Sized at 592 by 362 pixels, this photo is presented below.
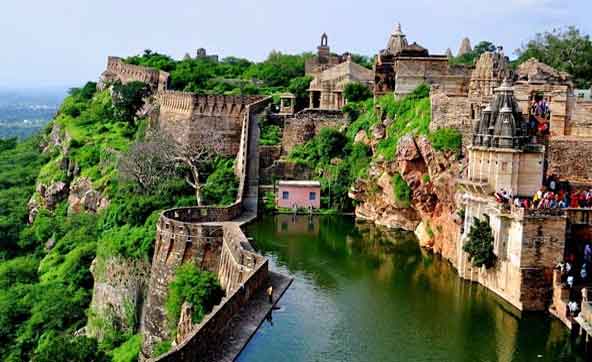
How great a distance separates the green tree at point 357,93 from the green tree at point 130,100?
51.6ft

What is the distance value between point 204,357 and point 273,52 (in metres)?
73.5

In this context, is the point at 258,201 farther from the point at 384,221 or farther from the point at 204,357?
the point at 204,357

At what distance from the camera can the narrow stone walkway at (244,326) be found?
2007cm

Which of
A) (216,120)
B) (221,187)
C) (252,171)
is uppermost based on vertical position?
(216,120)

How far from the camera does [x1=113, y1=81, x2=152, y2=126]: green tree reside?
5641 cm

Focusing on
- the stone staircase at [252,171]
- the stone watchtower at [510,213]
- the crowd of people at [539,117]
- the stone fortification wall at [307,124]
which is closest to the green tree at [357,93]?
the stone fortification wall at [307,124]

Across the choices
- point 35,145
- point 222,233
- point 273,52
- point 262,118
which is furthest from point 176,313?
point 273,52

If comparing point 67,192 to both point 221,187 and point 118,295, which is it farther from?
point 118,295

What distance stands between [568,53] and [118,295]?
35.7 meters

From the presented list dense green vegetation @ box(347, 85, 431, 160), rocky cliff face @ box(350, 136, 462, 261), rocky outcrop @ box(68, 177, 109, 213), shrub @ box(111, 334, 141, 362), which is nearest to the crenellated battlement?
dense green vegetation @ box(347, 85, 431, 160)

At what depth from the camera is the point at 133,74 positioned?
6481 cm

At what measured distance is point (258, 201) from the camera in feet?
138

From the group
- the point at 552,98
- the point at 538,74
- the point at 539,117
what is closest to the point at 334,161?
the point at 538,74

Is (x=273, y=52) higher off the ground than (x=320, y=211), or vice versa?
(x=273, y=52)
